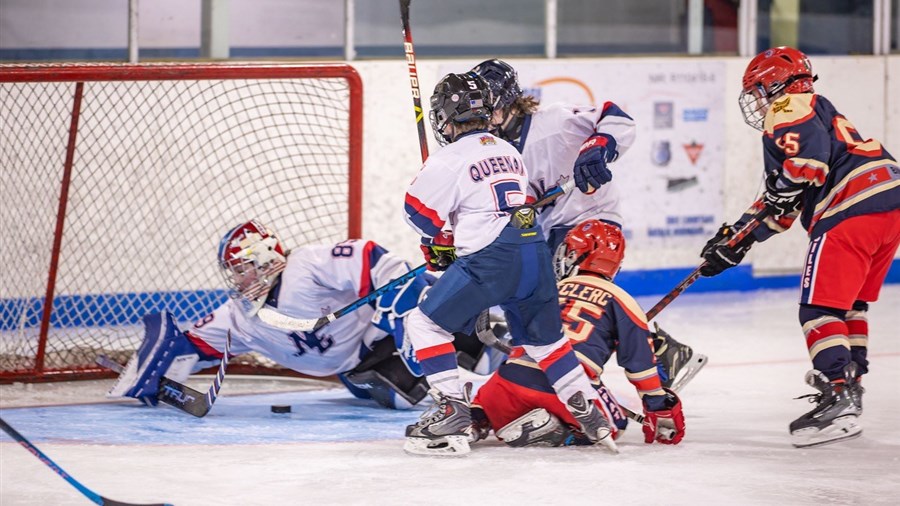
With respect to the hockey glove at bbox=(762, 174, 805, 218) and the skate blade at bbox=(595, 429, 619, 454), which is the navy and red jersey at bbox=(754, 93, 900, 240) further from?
the skate blade at bbox=(595, 429, 619, 454)

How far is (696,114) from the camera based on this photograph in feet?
24.7

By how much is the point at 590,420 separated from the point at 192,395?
1485 millimetres

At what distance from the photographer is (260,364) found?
536cm

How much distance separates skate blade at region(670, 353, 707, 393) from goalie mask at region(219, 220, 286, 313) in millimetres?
1425

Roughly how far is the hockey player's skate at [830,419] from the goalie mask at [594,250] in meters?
0.72

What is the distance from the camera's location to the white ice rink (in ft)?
11.1

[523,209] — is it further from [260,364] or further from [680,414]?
[260,364]

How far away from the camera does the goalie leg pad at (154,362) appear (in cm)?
470

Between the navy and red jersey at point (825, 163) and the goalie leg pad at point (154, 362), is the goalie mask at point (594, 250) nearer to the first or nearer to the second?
the navy and red jersey at point (825, 163)

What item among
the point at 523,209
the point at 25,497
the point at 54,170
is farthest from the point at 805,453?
the point at 54,170

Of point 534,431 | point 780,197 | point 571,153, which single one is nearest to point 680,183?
point 571,153

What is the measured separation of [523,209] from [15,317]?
2536 millimetres

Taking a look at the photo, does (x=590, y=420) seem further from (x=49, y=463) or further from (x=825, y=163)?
(x=49, y=463)

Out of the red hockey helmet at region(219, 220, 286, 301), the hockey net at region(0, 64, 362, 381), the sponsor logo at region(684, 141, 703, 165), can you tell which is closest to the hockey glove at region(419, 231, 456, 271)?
the red hockey helmet at region(219, 220, 286, 301)
